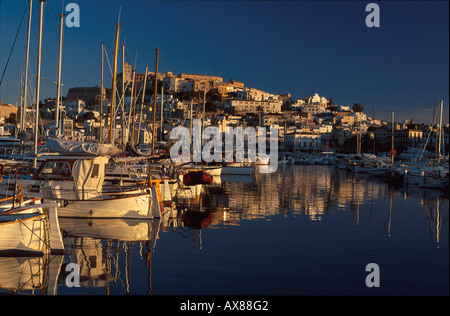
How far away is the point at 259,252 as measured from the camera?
12875 mm

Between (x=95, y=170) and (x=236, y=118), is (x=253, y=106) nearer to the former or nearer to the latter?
(x=236, y=118)

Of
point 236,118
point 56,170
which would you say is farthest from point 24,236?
point 236,118

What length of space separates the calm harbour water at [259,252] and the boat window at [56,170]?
186cm

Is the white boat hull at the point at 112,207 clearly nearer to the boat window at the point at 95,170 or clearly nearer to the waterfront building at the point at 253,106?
the boat window at the point at 95,170

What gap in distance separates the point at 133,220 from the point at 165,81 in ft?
591

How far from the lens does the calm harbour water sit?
9.80 metres

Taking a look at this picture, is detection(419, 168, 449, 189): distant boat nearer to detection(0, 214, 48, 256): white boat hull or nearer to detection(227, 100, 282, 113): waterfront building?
detection(0, 214, 48, 256): white boat hull

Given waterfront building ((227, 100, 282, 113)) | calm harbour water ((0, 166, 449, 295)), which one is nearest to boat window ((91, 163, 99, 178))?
calm harbour water ((0, 166, 449, 295))

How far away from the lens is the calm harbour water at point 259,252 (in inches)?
386

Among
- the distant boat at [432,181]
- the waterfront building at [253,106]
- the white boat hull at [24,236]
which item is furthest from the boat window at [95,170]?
the waterfront building at [253,106]

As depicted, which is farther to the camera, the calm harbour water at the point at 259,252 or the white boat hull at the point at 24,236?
the white boat hull at the point at 24,236
